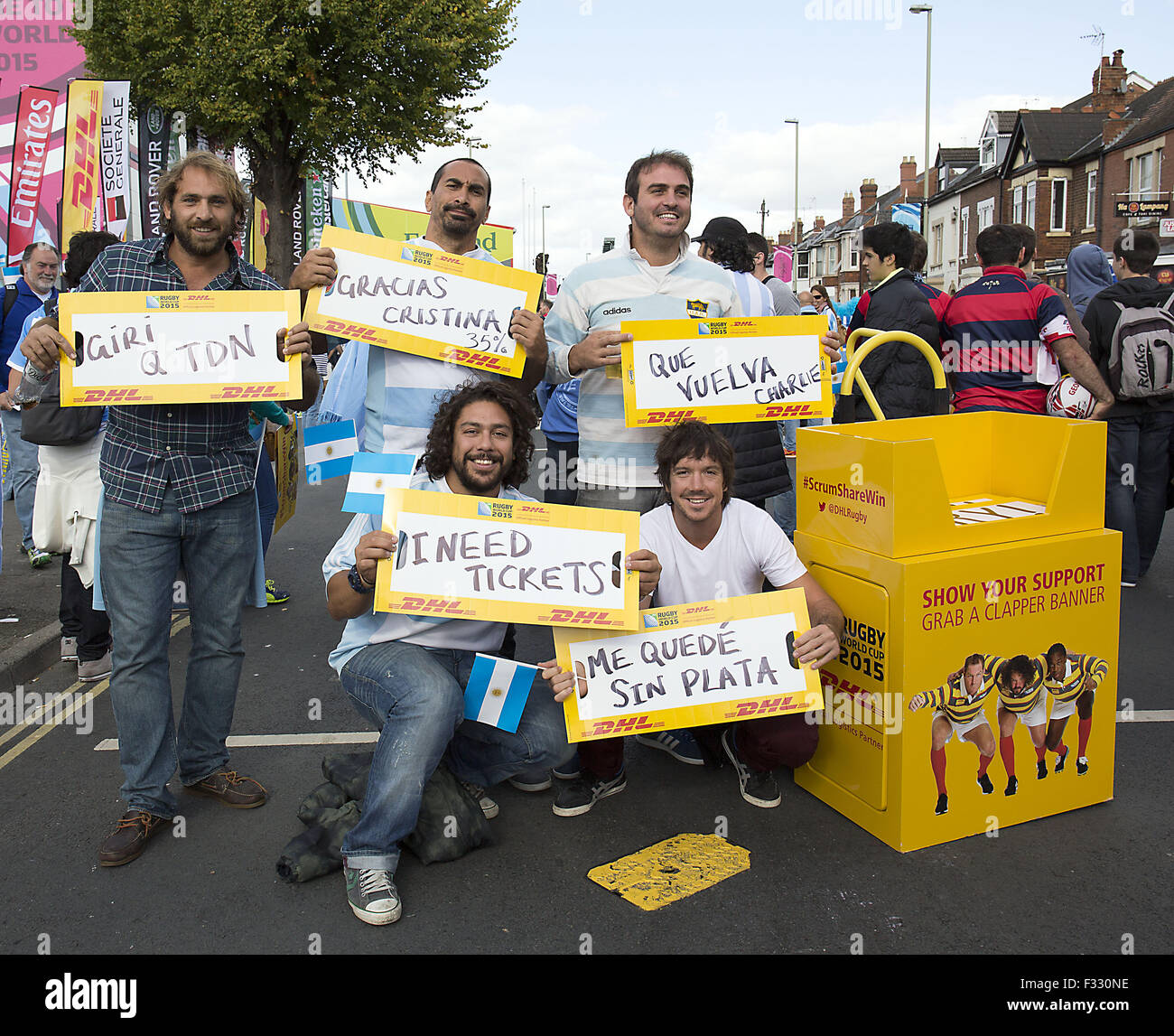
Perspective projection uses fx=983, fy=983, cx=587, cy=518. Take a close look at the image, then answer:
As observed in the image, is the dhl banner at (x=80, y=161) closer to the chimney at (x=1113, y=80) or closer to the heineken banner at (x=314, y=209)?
the heineken banner at (x=314, y=209)

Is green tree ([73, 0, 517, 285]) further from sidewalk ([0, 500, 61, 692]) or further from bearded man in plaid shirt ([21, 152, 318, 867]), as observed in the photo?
bearded man in plaid shirt ([21, 152, 318, 867])

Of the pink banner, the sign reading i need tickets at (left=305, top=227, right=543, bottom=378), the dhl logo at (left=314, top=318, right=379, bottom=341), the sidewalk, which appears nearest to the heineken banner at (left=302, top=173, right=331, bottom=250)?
the pink banner

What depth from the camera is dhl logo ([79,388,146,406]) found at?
332 centimetres

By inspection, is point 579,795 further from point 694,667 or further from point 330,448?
point 330,448

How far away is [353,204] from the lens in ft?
86.1

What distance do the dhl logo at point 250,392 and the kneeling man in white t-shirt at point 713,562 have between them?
1.40m

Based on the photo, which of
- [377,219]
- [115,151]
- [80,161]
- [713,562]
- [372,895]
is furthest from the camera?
[377,219]

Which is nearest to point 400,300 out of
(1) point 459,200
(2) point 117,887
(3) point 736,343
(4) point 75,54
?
(1) point 459,200

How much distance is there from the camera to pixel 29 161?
11438mm

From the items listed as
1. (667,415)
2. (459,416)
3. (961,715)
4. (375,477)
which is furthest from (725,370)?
(961,715)

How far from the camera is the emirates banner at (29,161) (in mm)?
11406

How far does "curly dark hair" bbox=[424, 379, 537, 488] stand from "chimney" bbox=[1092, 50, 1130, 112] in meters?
42.0

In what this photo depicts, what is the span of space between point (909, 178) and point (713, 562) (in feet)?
195

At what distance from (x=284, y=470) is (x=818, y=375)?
3.48 metres
